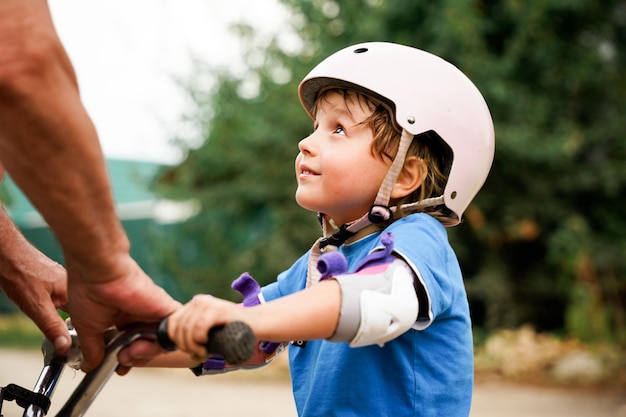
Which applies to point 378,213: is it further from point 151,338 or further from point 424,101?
point 151,338

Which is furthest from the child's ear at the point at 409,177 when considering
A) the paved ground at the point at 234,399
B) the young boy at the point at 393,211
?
the paved ground at the point at 234,399

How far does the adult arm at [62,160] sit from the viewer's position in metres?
1.45

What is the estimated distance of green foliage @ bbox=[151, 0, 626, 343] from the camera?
32.0ft

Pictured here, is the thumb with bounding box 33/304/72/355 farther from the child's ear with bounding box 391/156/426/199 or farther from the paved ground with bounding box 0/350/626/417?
the paved ground with bounding box 0/350/626/417

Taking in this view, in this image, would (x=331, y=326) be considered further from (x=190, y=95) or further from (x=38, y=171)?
(x=190, y=95)

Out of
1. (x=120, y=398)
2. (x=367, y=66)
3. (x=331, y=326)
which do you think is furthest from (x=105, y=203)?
(x=120, y=398)

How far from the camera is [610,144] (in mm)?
10047

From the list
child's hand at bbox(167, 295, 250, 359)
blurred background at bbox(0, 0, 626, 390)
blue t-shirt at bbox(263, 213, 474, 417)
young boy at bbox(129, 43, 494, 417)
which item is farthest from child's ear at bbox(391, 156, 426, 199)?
blurred background at bbox(0, 0, 626, 390)

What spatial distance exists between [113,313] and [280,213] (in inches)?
328

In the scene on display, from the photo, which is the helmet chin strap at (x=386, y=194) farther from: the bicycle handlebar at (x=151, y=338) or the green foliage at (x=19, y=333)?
the green foliage at (x=19, y=333)

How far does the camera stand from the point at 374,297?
188cm

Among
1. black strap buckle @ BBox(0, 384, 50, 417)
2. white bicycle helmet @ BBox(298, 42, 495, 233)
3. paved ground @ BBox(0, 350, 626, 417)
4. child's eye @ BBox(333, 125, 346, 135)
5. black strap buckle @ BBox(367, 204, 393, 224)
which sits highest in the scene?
paved ground @ BBox(0, 350, 626, 417)

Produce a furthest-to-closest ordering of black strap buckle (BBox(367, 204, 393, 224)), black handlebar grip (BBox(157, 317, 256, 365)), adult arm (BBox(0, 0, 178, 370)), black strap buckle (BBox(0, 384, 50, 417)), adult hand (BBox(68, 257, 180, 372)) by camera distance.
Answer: black strap buckle (BBox(367, 204, 393, 224)), black strap buckle (BBox(0, 384, 50, 417)), adult hand (BBox(68, 257, 180, 372)), black handlebar grip (BBox(157, 317, 256, 365)), adult arm (BBox(0, 0, 178, 370))

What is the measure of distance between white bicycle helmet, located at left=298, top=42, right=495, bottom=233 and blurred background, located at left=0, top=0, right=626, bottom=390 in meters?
6.79
